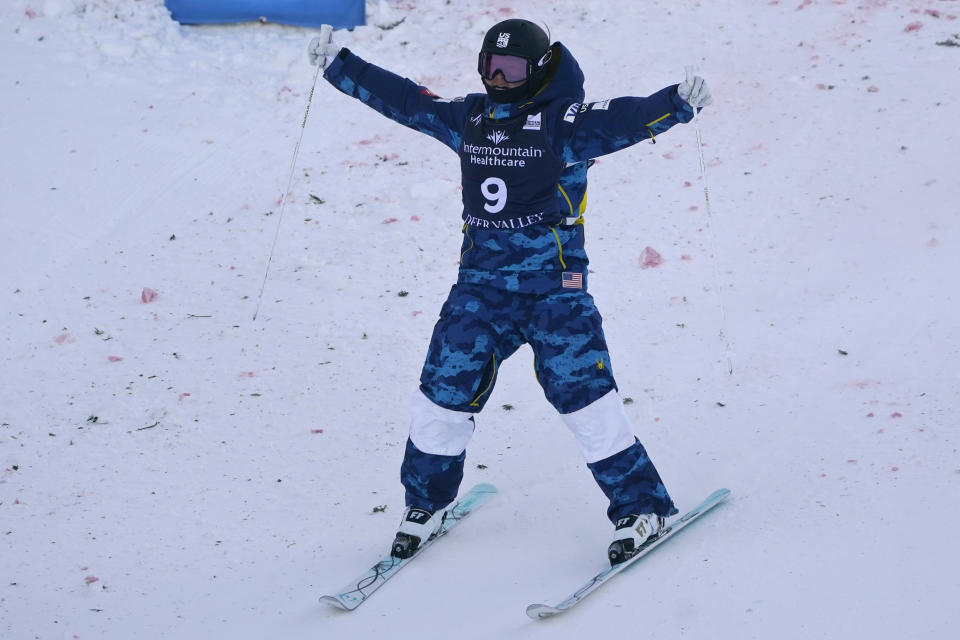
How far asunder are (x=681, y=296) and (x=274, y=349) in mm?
2017

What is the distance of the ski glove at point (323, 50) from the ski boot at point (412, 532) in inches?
64.7

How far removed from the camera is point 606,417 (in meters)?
3.56

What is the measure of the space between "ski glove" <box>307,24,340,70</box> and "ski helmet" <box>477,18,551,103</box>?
26.4 inches

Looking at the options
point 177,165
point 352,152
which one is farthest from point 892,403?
point 177,165

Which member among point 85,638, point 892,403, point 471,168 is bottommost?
point 85,638

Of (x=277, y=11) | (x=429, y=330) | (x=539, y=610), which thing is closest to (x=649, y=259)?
(x=429, y=330)

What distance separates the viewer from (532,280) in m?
3.64

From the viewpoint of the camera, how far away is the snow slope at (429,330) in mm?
3584

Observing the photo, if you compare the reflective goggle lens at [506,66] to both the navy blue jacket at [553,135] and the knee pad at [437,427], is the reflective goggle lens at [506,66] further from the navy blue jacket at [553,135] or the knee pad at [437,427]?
the knee pad at [437,427]

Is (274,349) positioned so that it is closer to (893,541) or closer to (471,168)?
(471,168)

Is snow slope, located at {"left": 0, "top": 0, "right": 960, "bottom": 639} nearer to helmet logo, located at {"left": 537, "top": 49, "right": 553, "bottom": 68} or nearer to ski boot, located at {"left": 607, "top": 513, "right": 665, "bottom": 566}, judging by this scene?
ski boot, located at {"left": 607, "top": 513, "right": 665, "bottom": 566}

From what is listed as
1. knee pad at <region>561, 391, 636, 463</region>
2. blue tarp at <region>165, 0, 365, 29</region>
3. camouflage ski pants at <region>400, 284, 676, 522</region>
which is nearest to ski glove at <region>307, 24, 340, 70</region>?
camouflage ski pants at <region>400, 284, 676, 522</region>

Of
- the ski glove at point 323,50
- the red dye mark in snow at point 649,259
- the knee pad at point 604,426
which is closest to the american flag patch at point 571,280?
the knee pad at point 604,426

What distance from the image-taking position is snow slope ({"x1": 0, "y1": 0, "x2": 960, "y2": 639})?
358 cm
